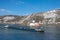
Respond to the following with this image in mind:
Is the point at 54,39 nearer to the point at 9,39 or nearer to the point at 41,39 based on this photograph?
the point at 41,39

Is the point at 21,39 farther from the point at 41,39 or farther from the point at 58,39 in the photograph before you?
the point at 58,39

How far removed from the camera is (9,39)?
72.8 meters

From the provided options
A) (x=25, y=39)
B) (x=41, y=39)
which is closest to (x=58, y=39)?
(x=41, y=39)

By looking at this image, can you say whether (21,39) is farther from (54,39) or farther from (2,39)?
(54,39)

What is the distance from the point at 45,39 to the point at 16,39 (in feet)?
37.3

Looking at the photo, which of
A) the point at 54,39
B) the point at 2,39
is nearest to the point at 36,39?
the point at 54,39

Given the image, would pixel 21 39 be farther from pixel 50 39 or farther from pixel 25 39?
pixel 50 39

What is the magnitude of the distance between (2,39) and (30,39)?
35.6ft

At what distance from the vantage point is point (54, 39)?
7412cm

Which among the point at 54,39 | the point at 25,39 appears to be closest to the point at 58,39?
the point at 54,39

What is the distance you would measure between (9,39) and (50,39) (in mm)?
16041

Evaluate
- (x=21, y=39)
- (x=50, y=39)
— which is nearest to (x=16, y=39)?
(x=21, y=39)

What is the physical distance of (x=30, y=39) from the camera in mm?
73312

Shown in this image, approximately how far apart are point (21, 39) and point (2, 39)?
7.35 meters
